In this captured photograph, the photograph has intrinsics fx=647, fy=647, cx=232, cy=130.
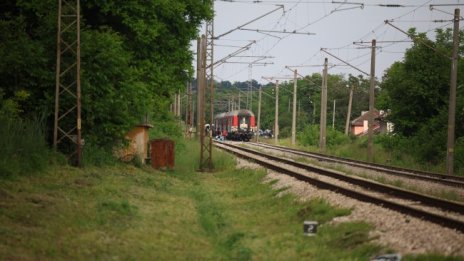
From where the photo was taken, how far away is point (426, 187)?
21.3 m

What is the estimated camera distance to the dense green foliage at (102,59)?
21703mm

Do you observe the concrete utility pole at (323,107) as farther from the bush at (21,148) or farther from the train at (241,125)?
the bush at (21,148)

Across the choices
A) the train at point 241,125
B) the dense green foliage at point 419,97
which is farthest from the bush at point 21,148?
the train at point 241,125

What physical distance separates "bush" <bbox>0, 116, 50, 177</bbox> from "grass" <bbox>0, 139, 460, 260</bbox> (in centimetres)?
45

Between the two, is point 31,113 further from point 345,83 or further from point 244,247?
point 345,83

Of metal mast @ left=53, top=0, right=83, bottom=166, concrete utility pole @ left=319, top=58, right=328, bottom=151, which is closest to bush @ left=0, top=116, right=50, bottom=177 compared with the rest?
metal mast @ left=53, top=0, right=83, bottom=166

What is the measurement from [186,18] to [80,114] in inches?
409

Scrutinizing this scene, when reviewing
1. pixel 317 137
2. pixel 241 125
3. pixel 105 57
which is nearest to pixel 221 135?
pixel 241 125

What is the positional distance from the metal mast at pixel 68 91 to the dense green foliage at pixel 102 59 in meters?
0.34

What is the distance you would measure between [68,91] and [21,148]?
11.6ft

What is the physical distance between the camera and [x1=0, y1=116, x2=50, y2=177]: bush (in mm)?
16516

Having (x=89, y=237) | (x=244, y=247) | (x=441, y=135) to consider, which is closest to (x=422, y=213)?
(x=244, y=247)

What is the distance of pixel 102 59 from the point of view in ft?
74.3

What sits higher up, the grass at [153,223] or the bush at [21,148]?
the bush at [21,148]
